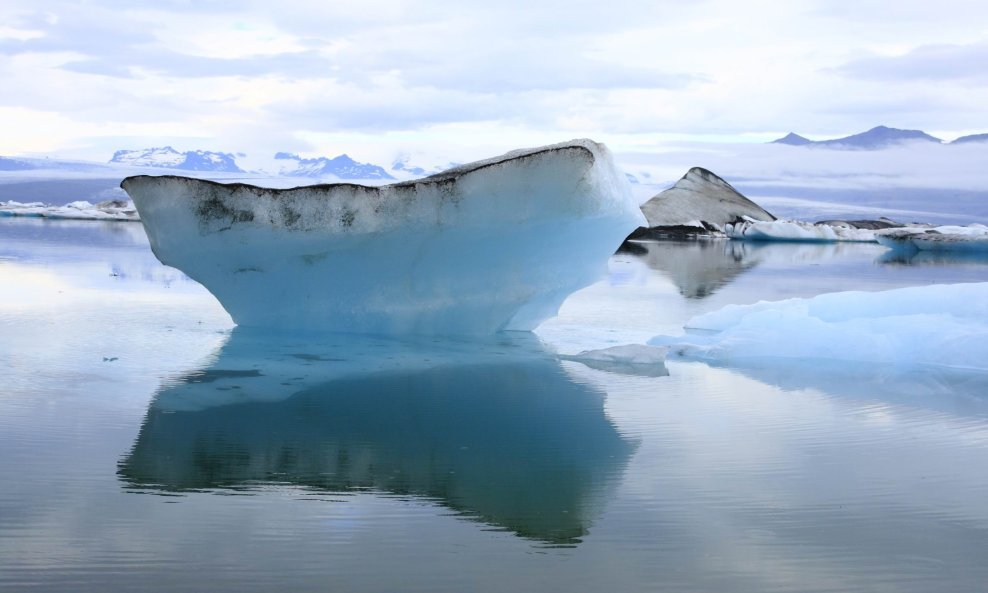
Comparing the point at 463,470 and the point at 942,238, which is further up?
the point at 463,470

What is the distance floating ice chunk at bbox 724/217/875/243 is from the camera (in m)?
40.7

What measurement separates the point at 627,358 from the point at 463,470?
3414 mm

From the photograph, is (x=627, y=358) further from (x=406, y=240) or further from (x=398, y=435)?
(x=398, y=435)

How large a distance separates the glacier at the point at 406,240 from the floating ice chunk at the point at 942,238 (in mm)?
26739

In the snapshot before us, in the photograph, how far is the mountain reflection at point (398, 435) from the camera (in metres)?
4.01

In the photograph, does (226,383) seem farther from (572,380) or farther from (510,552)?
(510,552)

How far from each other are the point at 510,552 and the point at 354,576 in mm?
554

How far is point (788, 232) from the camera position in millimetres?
41406

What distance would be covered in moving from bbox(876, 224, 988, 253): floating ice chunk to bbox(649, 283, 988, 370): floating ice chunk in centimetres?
2509

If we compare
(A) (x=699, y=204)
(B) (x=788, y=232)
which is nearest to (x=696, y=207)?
Answer: (A) (x=699, y=204)

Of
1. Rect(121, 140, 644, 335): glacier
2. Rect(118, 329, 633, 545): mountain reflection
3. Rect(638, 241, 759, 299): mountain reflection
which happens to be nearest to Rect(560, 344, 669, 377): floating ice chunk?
A: Rect(118, 329, 633, 545): mountain reflection

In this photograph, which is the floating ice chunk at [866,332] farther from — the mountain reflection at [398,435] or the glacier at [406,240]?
the mountain reflection at [398,435]

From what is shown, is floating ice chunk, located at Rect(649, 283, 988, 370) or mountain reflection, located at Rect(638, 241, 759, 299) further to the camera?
mountain reflection, located at Rect(638, 241, 759, 299)

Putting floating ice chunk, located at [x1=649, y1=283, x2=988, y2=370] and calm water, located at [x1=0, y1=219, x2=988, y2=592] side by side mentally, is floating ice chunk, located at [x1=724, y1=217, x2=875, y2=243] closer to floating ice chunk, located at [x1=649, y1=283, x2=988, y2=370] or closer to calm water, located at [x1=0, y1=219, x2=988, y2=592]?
floating ice chunk, located at [x1=649, y1=283, x2=988, y2=370]
